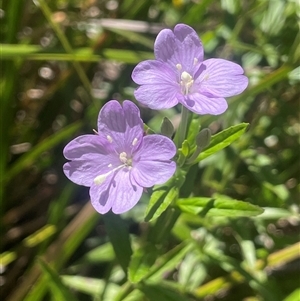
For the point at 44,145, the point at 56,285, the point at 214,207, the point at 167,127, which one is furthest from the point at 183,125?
the point at 44,145

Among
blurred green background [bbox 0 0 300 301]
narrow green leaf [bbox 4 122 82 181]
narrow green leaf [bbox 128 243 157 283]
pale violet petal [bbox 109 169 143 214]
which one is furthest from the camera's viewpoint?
narrow green leaf [bbox 4 122 82 181]

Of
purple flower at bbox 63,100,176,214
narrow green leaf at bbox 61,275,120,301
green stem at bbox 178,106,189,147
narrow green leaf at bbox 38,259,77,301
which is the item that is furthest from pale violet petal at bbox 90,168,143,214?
narrow green leaf at bbox 61,275,120,301

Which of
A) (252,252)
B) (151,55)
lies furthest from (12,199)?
(252,252)

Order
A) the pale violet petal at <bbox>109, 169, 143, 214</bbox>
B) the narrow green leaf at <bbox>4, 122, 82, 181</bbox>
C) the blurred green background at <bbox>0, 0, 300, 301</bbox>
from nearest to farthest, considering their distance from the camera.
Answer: the pale violet petal at <bbox>109, 169, 143, 214</bbox>
the blurred green background at <bbox>0, 0, 300, 301</bbox>
the narrow green leaf at <bbox>4, 122, 82, 181</bbox>

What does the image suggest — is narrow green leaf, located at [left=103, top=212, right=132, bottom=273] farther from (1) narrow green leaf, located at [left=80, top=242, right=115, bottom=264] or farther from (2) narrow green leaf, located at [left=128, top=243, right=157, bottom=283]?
(1) narrow green leaf, located at [left=80, top=242, right=115, bottom=264]

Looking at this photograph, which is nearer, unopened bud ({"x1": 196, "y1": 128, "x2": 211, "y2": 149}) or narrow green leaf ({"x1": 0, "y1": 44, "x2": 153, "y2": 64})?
unopened bud ({"x1": 196, "y1": 128, "x2": 211, "y2": 149})

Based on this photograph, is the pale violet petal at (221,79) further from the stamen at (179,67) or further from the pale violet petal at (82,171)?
the pale violet petal at (82,171)

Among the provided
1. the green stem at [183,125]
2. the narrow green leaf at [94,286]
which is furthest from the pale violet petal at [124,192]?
the narrow green leaf at [94,286]

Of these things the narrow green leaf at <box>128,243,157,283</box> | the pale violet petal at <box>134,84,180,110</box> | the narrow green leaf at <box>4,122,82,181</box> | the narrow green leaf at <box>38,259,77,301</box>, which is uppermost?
the pale violet petal at <box>134,84,180,110</box>

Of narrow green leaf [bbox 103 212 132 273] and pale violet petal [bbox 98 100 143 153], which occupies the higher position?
pale violet petal [bbox 98 100 143 153]
